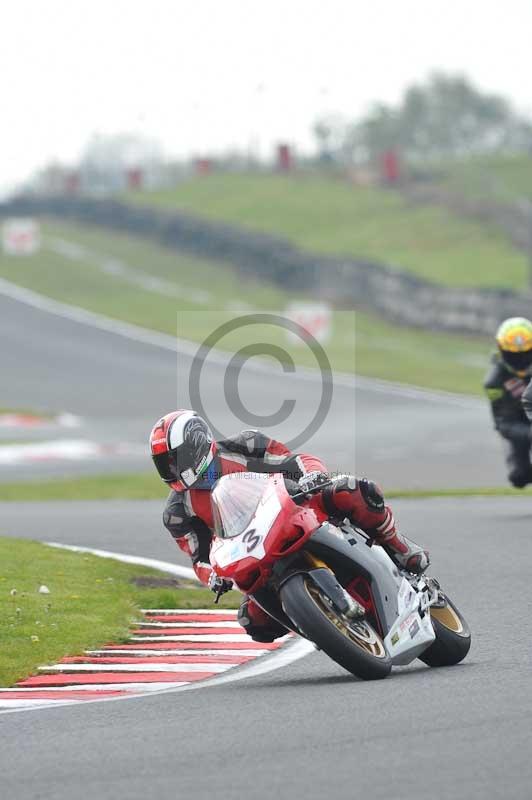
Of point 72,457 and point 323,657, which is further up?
point 323,657

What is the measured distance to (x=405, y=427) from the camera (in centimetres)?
2634

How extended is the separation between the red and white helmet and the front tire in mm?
1039

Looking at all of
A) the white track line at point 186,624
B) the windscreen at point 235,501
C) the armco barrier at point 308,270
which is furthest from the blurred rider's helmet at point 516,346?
the armco barrier at point 308,270

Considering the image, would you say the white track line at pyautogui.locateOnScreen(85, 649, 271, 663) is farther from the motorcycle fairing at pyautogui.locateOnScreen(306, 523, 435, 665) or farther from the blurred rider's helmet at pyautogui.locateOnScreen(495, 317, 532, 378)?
the blurred rider's helmet at pyautogui.locateOnScreen(495, 317, 532, 378)

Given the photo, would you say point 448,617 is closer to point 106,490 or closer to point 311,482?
point 311,482

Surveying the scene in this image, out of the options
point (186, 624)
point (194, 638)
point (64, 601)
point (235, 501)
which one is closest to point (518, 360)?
point (186, 624)

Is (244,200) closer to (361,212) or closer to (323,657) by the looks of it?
(361,212)

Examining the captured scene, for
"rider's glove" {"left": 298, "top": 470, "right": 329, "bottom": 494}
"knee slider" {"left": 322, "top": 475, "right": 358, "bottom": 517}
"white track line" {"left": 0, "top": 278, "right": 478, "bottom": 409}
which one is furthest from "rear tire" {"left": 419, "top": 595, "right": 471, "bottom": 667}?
"white track line" {"left": 0, "top": 278, "right": 478, "bottom": 409}

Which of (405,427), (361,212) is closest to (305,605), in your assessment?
(405,427)

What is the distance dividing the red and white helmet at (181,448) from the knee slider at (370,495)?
875 millimetres

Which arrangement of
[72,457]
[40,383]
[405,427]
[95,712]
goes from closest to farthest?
[95,712], [72,457], [405,427], [40,383]

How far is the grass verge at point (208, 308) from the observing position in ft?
114

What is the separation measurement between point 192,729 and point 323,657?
2.25 metres

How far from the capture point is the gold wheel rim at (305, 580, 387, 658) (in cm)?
715
